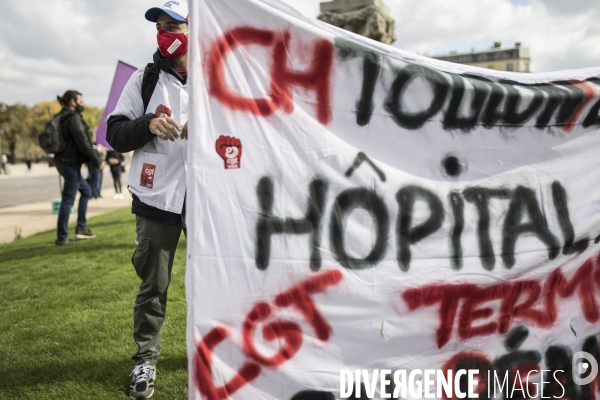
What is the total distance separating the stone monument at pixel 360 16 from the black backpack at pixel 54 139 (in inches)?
154

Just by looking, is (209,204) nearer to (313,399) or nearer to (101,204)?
(313,399)

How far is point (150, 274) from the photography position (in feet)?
9.44

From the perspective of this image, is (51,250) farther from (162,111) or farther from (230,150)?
(230,150)

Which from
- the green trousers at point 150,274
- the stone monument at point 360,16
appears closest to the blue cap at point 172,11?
the green trousers at point 150,274

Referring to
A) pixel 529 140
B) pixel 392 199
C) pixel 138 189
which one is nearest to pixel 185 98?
pixel 138 189

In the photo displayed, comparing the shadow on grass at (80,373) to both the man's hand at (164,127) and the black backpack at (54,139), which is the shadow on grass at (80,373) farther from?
the black backpack at (54,139)

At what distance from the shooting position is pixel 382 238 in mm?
2533

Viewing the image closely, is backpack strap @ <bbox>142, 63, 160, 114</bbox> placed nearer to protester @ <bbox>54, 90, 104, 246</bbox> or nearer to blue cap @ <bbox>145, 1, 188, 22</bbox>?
blue cap @ <bbox>145, 1, 188, 22</bbox>

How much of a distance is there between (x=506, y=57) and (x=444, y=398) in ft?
385

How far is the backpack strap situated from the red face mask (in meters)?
0.11

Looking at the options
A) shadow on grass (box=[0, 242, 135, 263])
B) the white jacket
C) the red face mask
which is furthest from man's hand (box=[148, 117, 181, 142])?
shadow on grass (box=[0, 242, 135, 263])

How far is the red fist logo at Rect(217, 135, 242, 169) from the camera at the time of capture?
7.81 feet

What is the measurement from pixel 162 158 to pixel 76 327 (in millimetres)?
1903

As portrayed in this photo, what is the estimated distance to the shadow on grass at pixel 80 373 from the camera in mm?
3078
